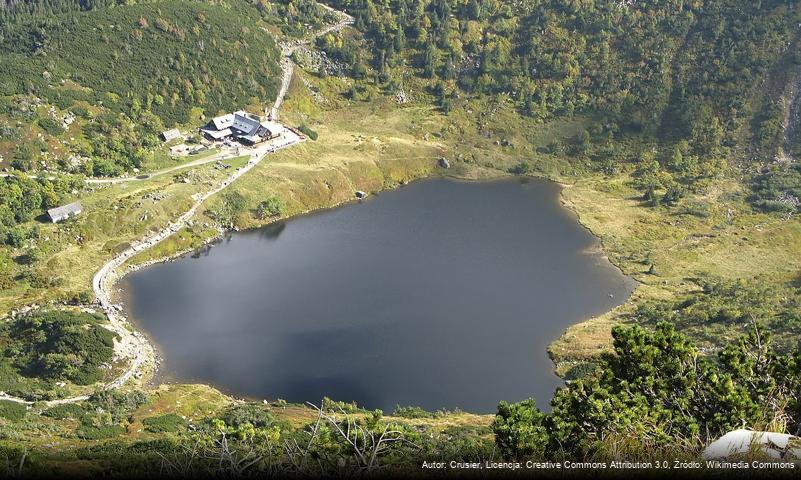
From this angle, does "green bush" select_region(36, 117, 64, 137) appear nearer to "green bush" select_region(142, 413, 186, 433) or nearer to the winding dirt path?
the winding dirt path

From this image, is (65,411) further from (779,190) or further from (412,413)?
(779,190)

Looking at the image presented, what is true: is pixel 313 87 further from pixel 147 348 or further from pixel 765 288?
pixel 765 288

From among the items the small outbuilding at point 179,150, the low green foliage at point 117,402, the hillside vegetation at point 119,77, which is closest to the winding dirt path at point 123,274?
the low green foliage at point 117,402

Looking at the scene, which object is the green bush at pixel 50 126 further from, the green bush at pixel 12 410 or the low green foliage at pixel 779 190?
the low green foliage at pixel 779 190

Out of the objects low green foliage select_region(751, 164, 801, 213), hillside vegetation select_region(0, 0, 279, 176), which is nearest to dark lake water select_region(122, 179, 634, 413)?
hillside vegetation select_region(0, 0, 279, 176)

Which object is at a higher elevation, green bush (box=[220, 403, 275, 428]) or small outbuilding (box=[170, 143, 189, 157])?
small outbuilding (box=[170, 143, 189, 157])

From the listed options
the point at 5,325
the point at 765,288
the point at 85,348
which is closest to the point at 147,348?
the point at 85,348
